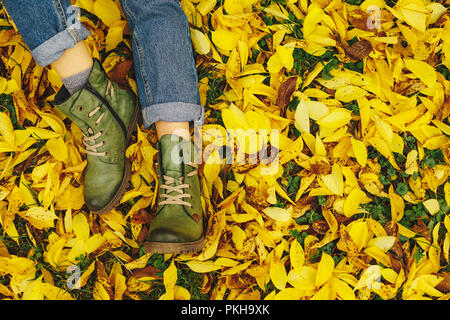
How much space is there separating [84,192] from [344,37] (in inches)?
52.3

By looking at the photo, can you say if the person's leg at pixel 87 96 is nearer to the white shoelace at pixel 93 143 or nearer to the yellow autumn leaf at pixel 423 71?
the white shoelace at pixel 93 143

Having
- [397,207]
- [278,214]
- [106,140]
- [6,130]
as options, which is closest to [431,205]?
[397,207]

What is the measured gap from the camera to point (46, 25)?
1096mm

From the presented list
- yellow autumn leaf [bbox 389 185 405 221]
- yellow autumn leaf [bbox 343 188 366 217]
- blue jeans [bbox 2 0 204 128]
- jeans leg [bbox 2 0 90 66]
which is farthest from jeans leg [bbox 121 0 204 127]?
yellow autumn leaf [bbox 389 185 405 221]

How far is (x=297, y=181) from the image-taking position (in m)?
1.50

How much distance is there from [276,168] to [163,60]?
0.64m

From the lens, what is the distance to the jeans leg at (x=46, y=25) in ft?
3.51

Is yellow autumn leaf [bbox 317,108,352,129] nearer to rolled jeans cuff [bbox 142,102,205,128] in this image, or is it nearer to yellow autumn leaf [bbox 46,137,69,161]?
rolled jeans cuff [bbox 142,102,205,128]

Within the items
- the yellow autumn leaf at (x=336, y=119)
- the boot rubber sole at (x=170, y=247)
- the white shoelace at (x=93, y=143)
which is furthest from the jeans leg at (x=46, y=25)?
the yellow autumn leaf at (x=336, y=119)

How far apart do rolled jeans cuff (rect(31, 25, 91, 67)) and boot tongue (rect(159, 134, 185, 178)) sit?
453 mm

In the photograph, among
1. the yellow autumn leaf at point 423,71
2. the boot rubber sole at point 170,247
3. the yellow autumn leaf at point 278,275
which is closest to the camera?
the boot rubber sole at point 170,247

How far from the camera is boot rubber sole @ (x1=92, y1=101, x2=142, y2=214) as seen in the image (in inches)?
56.7

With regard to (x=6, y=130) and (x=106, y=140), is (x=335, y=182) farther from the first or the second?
(x=6, y=130)

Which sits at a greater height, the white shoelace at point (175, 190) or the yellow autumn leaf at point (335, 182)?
the white shoelace at point (175, 190)
